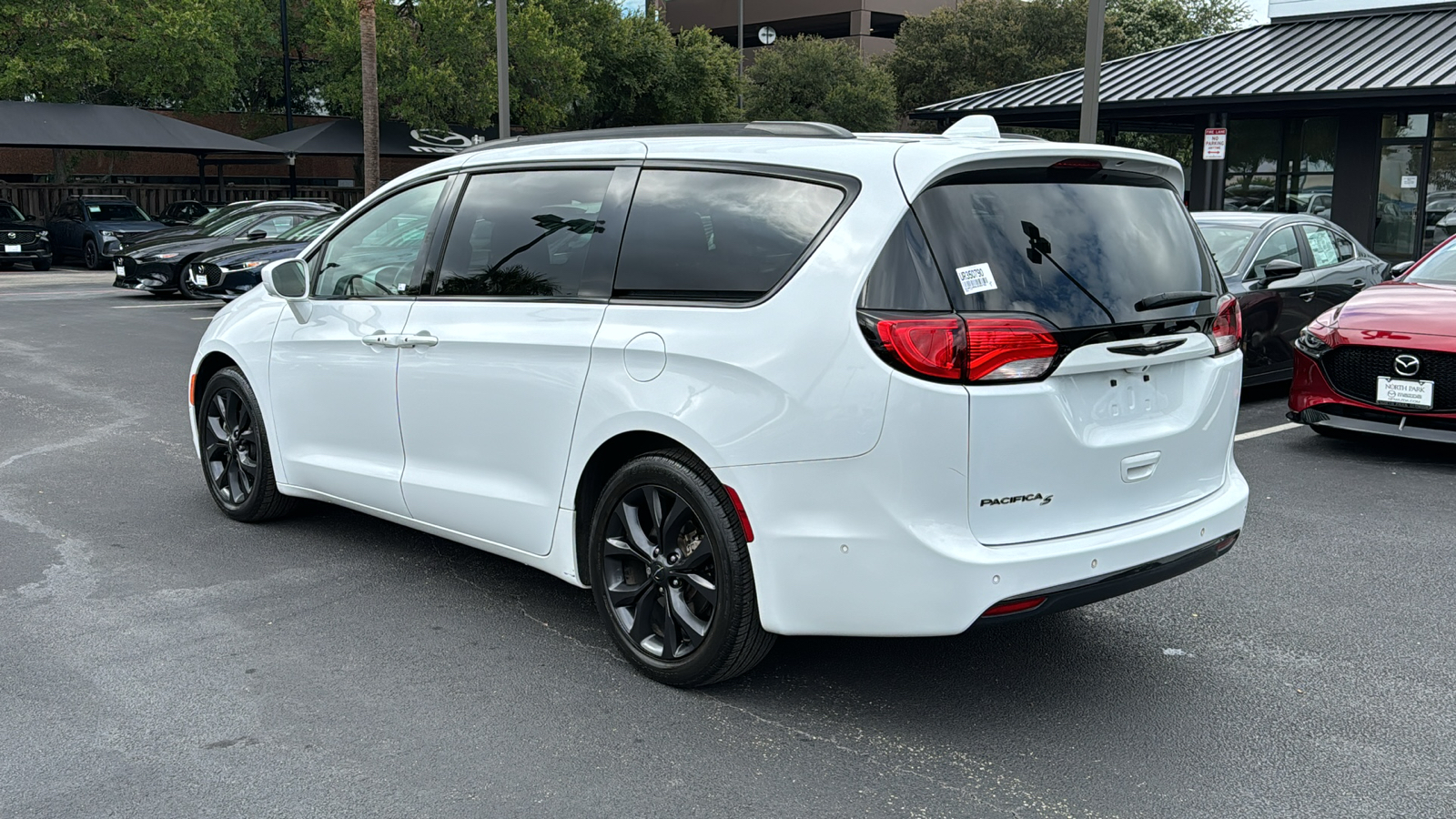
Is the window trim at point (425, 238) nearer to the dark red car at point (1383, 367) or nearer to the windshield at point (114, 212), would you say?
the dark red car at point (1383, 367)

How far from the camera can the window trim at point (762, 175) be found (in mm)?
3695

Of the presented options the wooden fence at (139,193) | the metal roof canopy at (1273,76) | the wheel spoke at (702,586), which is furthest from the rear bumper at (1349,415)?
the wooden fence at (139,193)

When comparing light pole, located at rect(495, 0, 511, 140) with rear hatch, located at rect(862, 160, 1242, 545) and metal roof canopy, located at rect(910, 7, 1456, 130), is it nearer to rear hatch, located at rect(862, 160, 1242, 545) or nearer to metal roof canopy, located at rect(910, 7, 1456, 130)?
metal roof canopy, located at rect(910, 7, 1456, 130)

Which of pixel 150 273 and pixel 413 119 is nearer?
pixel 150 273

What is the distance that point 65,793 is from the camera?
11.0ft

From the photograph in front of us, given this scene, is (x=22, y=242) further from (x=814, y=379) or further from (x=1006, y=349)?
(x=1006, y=349)

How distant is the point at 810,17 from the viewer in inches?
2589

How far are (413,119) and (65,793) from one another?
3284 centimetres

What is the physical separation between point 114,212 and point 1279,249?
81.5ft

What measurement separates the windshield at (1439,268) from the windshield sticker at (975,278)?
21.3ft

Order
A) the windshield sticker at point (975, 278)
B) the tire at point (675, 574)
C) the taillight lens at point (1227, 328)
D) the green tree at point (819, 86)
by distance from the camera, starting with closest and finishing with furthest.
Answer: the windshield sticker at point (975, 278) < the tire at point (675, 574) < the taillight lens at point (1227, 328) < the green tree at point (819, 86)

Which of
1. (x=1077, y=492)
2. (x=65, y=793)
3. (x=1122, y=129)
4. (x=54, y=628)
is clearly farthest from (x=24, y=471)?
(x=1122, y=129)

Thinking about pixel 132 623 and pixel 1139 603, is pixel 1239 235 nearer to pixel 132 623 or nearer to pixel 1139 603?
pixel 1139 603

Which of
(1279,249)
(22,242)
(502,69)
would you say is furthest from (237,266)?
(1279,249)
